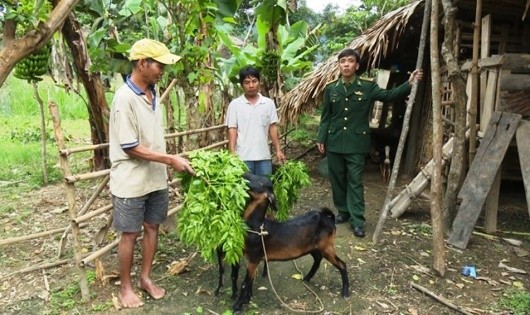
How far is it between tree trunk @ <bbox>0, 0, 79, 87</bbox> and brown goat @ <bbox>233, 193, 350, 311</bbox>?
5.12ft

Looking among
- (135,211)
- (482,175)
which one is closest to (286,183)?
(135,211)

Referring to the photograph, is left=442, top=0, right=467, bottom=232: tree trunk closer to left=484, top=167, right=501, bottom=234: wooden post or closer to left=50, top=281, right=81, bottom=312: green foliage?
left=484, top=167, right=501, bottom=234: wooden post

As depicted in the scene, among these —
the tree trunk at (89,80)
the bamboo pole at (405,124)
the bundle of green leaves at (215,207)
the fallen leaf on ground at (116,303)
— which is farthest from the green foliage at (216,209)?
the tree trunk at (89,80)

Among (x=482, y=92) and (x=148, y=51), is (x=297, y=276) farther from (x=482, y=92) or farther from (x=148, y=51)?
(x=482, y=92)

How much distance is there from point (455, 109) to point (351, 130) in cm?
98

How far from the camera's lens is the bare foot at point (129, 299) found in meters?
2.93

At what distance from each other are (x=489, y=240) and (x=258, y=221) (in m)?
2.77

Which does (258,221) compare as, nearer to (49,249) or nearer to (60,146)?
(60,146)

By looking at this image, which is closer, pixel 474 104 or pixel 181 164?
pixel 181 164

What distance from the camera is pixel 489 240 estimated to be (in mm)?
4258

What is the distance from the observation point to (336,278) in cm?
345

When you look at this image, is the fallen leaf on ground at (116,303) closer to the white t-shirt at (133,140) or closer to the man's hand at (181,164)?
the white t-shirt at (133,140)

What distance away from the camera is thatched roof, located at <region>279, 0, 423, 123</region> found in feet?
17.5

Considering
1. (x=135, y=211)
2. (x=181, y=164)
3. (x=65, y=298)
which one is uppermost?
(x=181, y=164)
